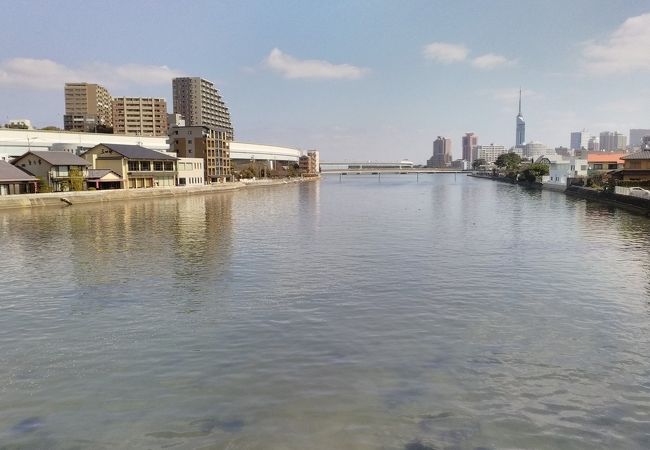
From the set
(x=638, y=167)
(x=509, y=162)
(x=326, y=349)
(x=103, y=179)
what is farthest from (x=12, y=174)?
(x=509, y=162)

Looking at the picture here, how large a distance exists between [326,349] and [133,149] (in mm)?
57149

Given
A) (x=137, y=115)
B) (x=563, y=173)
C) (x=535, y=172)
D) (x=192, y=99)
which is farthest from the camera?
(x=192, y=99)

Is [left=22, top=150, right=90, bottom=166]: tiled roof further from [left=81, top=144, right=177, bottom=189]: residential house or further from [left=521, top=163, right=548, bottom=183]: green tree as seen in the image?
[left=521, top=163, right=548, bottom=183]: green tree

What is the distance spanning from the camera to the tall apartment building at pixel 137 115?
116 m

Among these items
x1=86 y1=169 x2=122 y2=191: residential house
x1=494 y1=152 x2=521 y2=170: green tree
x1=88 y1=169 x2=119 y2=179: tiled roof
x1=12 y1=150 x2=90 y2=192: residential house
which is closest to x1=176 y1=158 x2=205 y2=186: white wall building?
x1=86 y1=169 x2=122 y2=191: residential house

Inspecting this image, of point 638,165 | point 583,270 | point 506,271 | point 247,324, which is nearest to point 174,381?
point 247,324

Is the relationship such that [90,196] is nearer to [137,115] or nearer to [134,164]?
[134,164]

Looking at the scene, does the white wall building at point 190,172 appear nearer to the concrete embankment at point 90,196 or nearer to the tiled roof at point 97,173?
the concrete embankment at point 90,196

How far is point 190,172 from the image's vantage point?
70.0 m

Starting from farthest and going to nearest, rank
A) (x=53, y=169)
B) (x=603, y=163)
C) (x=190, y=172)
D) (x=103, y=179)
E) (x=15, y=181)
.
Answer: (x=603, y=163)
(x=190, y=172)
(x=103, y=179)
(x=53, y=169)
(x=15, y=181)

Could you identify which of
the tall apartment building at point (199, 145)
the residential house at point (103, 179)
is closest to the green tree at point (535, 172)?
the tall apartment building at point (199, 145)

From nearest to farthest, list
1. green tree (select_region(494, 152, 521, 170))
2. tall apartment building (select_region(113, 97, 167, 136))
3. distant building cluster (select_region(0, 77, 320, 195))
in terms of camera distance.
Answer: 1. distant building cluster (select_region(0, 77, 320, 195))
2. tall apartment building (select_region(113, 97, 167, 136))
3. green tree (select_region(494, 152, 521, 170))

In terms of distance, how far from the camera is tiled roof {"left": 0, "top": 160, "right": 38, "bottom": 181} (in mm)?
42250

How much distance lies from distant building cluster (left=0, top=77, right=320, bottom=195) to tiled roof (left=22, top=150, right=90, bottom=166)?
88mm
